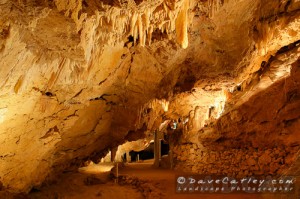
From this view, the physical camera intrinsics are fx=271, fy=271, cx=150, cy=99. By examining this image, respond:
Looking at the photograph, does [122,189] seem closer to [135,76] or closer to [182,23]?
[135,76]

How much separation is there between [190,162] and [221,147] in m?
1.46

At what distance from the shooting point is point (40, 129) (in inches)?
283

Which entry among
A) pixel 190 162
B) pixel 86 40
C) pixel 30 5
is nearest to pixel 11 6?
pixel 30 5

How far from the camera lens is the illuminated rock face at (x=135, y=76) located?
4.62 metres

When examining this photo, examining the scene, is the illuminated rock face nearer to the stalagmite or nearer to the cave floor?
the stalagmite

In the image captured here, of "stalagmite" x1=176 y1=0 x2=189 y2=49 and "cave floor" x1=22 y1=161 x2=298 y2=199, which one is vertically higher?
"stalagmite" x1=176 y1=0 x2=189 y2=49

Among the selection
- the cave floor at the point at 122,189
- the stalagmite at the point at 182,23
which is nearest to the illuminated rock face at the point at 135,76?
the stalagmite at the point at 182,23

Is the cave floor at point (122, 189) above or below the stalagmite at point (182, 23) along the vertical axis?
below

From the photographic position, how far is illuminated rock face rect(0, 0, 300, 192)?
15.2 feet

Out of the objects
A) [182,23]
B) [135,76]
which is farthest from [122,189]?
[182,23]

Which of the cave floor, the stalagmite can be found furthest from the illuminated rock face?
the cave floor

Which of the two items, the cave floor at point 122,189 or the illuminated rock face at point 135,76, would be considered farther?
the cave floor at point 122,189

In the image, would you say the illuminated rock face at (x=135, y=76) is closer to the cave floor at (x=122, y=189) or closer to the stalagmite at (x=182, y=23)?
the stalagmite at (x=182, y=23)

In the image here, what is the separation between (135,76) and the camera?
26.8ft
